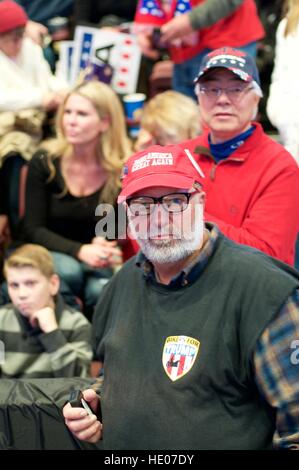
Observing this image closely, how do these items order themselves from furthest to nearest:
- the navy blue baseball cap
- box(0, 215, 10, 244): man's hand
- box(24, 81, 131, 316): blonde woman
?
box(0, 215, 10, 244): man's hand
box(24, 81, 131, 316): blonde woman
the navy blue baseball cap

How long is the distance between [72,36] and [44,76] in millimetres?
1122

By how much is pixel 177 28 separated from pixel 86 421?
285 cm

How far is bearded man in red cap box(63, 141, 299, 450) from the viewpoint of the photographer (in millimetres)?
2547

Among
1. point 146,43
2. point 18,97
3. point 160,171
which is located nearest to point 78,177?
point 18,97

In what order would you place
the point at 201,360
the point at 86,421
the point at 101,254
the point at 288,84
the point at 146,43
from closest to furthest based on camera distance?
1. the point at 201,360
2. the point at 86,421
3. the point at 288,84
4. the point at 101,254
5. the point at 146,43

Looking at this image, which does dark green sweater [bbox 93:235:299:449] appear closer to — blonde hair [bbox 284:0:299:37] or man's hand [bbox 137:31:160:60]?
blonde hair [bbox 284:0:299:37]

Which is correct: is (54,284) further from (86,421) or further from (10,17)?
(10,17)

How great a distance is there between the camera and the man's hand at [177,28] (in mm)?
5094

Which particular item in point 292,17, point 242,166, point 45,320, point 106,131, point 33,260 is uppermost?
point 292,17

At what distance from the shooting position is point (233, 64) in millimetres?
3498

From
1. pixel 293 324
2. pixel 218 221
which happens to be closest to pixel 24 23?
pixel 218 221

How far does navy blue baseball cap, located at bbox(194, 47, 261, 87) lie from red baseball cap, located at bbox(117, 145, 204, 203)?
2.25 feet

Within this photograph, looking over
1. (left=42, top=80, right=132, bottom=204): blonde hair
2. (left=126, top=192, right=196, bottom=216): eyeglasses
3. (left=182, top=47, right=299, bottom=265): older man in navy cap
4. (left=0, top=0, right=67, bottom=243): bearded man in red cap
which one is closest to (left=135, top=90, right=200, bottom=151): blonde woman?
(left=42, top=80, right=132, bottom=204): blonde hair
